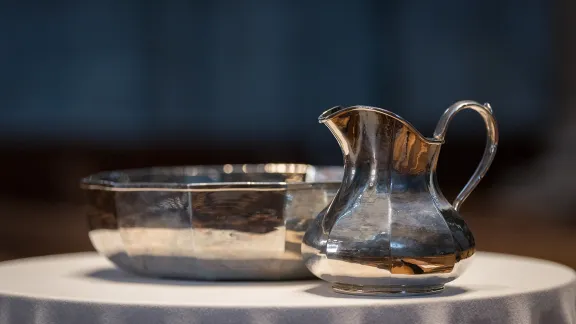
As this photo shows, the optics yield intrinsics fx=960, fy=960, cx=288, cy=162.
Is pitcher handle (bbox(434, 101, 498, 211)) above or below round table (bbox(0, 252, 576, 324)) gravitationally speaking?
above

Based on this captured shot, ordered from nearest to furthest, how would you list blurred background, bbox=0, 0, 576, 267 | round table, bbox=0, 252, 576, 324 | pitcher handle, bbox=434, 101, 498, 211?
round table, bbox=0, 252, 576, 324 < pitcher handle, bbox=434, 101, 498, 211 < blurred background, bbox=0, 0, 576, 267

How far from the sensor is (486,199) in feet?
10.0

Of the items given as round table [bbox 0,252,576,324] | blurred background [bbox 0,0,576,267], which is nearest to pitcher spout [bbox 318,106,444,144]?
round table [bbox 0,252,576,324]

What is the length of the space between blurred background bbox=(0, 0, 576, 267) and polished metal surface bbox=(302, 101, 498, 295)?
2578 millimetres

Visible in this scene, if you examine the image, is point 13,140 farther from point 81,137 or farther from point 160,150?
point 160,150

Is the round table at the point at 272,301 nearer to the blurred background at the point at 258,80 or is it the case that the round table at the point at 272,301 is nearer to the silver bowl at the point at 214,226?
the silver bowl at the point at 214,226

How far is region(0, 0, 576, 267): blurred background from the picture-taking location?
10.6 feet

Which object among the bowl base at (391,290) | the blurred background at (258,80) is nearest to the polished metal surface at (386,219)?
the bowl base at (391,290)

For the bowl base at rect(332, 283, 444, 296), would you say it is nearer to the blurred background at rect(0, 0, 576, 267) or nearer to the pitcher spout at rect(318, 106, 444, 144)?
the pitcher spout at rect(318, 106, 444, 144)

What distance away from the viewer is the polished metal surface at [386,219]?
57cm

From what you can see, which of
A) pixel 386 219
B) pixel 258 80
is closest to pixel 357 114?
pixel 386 219

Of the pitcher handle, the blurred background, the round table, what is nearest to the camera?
the round table

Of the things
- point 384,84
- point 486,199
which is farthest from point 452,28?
point 486,199

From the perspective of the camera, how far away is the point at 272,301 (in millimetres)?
549
